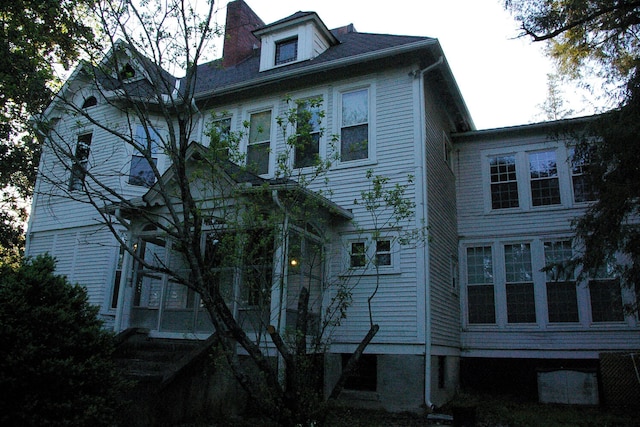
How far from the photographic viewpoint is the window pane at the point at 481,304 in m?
11.8

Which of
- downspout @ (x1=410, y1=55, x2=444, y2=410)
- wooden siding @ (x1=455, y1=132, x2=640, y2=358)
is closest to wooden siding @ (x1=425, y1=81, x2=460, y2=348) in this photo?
downspout @ (x1=410, y1=55, x2=444, y2=410)

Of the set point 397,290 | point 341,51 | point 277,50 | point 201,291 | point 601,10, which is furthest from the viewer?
point 277,50

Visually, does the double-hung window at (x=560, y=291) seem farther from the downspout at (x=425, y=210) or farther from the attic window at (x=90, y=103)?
the attic window at (x=90, y=103)

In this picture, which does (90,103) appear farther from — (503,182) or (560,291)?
(560,291)

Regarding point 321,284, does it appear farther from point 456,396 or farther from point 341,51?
point 341,51

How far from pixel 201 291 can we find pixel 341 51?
8313 mm

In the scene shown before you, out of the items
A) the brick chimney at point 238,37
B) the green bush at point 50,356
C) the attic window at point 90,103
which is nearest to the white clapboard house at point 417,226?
the attic window at point 90,103

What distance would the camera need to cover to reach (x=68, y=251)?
13.8 meters

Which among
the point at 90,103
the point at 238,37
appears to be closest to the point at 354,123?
the point at 238,37

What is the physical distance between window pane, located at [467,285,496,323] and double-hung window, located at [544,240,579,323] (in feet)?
4.08

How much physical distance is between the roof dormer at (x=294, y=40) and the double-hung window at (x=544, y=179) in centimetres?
606

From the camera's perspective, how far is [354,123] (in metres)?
11.2

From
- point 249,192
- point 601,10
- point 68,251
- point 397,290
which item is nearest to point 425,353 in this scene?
point 397,290

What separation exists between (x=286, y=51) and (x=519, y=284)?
27.3ft
